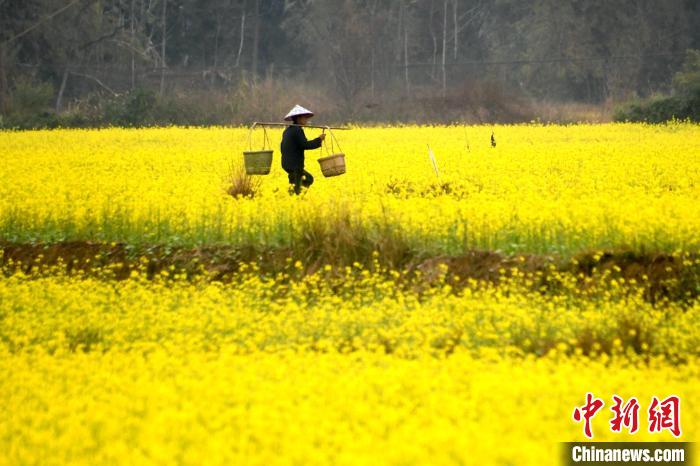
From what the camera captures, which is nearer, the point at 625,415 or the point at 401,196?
the point at 625,415

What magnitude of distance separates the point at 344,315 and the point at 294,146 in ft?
17.6

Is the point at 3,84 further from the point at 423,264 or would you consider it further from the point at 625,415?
the point at 625,415

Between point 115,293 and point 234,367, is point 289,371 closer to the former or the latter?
point 234,367

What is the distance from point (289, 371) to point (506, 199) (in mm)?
8525

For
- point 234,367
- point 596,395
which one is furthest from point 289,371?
point 596,395

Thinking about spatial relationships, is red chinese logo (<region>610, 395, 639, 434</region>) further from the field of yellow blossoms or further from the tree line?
the tree line

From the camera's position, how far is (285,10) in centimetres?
7012

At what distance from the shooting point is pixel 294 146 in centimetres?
1513

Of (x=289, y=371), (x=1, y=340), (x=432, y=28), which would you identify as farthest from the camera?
(x=432, y=28)
